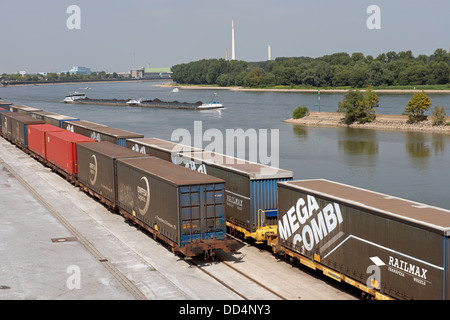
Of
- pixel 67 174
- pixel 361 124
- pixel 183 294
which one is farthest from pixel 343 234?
pixel 361 124

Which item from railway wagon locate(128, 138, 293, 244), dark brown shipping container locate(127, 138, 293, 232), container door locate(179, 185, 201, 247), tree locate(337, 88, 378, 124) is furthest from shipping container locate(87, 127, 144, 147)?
tree locate(337, 88, 378, 124)

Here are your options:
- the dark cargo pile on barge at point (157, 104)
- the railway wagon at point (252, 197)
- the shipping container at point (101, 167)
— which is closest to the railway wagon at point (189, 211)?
the railway wagon at point (252, 197)

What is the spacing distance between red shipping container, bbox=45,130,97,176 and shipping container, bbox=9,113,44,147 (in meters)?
12.8

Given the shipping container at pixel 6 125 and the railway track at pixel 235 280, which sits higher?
the shipping container at pixel 6 125

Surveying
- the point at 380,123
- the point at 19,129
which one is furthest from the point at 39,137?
the point at 380,123

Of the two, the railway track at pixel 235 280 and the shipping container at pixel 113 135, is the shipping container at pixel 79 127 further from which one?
the railway track at pixel 235 280

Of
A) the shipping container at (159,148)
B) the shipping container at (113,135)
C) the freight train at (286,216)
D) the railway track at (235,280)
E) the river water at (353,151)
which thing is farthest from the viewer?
the river water at (353,151)

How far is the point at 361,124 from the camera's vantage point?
355ft

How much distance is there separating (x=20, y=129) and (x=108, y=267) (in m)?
43.9

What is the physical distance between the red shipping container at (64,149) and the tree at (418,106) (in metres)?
70.3

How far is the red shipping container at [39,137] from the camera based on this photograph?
51.8 meters

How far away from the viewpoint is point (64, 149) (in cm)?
4388
